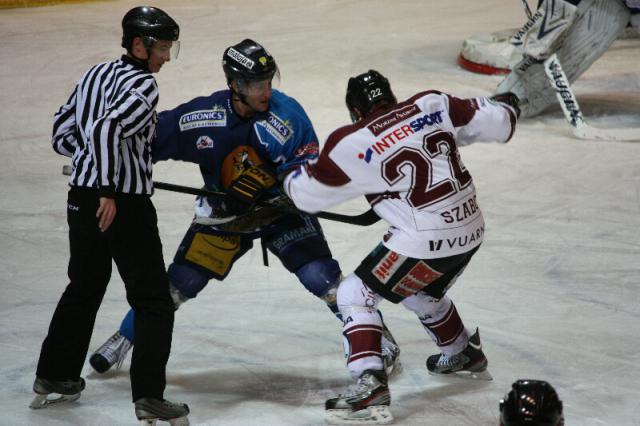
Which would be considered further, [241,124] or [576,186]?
[576,186]

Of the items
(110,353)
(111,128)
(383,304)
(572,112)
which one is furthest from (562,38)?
(111,128)

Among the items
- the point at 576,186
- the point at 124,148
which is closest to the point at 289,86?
the point at 576,186

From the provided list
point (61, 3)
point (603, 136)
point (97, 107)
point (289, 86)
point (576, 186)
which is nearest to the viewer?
point (97, 107)

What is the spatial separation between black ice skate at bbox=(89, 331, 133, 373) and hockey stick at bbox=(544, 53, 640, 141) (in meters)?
3.82

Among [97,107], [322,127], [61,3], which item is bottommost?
[61,3]

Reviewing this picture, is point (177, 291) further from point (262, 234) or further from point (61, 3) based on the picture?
point (61, 3)

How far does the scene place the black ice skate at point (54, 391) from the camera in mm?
3484

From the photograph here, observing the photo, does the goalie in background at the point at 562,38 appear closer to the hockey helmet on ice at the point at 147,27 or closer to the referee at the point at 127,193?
the referee at the point at 127,193

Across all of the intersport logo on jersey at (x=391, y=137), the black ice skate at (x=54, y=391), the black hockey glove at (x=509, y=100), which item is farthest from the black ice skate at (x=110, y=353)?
the black hockey glove at (x=509, y=100)

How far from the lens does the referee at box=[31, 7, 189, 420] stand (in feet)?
10.3

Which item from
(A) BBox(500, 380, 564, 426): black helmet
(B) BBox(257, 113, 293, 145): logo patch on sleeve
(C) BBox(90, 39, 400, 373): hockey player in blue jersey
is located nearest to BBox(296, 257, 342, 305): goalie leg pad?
(C) BBox(90, 39, 400, 373): hockey player in blue jersey

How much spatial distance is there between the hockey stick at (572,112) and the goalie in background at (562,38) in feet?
0.35

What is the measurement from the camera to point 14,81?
8062 millimetres

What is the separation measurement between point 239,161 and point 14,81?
4902 mm
